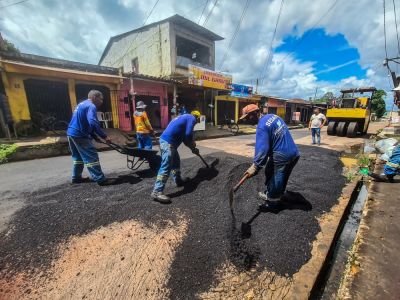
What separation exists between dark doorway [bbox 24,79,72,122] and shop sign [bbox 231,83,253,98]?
11.0 meters

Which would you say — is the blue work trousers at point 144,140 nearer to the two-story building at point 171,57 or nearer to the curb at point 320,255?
the curb at point 320,255

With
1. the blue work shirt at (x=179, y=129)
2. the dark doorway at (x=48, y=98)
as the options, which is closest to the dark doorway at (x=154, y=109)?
the dark doorway at (x=48, y=98)

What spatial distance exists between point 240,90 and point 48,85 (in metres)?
12.5

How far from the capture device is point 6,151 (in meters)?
6.22

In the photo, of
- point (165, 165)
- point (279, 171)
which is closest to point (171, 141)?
point (165, 165)

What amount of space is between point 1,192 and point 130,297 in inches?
144

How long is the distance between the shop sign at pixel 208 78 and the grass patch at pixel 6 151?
884 centimetres

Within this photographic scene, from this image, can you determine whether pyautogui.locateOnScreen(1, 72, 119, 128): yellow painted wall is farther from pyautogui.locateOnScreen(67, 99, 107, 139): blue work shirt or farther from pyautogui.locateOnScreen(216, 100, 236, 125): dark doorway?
pyautogui.locateOnScreen(216, 100, 236, 125): dark doorway

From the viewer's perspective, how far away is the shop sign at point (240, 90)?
16078mm

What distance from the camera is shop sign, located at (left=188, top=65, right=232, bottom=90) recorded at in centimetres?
1234

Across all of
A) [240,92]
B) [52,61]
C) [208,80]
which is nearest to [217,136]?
[208,80]

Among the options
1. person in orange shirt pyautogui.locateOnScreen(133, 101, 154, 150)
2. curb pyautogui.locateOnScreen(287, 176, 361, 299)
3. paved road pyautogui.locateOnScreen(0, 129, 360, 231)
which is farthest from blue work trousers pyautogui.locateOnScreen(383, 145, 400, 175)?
person in orange shirt pyautogui.locateOnScreen(133, 101, 154, 150)

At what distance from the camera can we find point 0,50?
7.83m

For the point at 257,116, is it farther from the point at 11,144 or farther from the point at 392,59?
the point at 392,59
